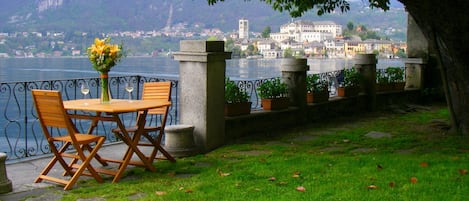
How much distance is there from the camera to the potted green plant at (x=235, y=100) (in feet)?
25.1

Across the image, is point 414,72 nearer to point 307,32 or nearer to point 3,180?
point 3,180

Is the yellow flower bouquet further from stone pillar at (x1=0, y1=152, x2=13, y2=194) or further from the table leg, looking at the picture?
stone pillar at (x1=0, y1=152, x2=13, y2=194)

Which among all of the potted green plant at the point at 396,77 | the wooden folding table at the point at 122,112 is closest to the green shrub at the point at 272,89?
the wooden folding table at the point at 122,112

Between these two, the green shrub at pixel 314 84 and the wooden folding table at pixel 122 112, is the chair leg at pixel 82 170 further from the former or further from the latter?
the green shrub at pixel 314 84

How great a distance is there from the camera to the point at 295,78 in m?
8.98

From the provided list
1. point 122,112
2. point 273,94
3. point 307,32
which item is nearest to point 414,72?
point 273,94

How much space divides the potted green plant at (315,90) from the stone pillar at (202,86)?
287 cm

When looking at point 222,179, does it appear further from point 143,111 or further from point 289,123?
point 289,123

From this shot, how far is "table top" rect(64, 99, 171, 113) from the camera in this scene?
5.25 metres

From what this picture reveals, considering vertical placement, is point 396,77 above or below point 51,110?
above

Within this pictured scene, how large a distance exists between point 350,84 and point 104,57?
20.0ft

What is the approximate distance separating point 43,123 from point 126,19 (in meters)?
29.4

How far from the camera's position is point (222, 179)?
507 cm

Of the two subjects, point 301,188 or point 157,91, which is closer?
point 301,188
